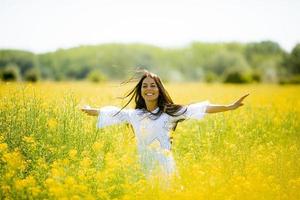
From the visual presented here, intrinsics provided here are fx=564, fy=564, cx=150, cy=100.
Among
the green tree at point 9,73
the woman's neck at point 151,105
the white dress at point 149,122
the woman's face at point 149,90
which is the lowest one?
the green tree at point 9,73

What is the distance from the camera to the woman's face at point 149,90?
5.67 meters

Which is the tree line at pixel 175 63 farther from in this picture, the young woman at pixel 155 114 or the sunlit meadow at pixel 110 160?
the young woman at pixel 155 114

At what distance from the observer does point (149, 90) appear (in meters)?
5.67

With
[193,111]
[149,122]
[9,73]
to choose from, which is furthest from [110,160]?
[9,73]

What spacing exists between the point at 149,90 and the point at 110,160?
1.00 meters

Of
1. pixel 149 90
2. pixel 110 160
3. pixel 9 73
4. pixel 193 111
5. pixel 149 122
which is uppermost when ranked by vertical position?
pixel 149 90

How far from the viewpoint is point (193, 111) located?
224 inches

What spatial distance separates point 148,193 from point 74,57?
68.0m

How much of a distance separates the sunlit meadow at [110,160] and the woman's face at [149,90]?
512 millimetres

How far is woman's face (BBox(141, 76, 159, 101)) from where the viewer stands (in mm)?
5668

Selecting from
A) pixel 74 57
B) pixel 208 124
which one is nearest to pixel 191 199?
pixel 208 124

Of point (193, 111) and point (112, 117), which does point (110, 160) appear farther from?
point (193, 111)

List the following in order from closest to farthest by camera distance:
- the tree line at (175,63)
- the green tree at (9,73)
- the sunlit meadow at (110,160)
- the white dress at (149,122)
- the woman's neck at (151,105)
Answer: the sunlit meadow at (110,160), the white dress at (149,122), the woman's neck at (151,105), the green tree at (9,73), the tree line at (175,63)

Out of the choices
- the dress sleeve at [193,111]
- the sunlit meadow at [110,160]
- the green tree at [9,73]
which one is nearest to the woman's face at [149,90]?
the dress sleeve at [193,111]
